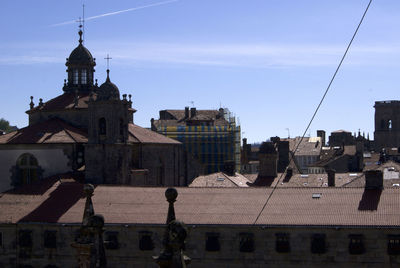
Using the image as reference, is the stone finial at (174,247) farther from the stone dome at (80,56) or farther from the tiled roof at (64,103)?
the stone dome at (80,56)

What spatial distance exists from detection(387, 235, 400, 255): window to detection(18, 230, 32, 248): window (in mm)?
19909

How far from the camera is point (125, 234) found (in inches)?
1710

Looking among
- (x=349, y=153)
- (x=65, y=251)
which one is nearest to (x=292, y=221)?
(x=65, y=251)

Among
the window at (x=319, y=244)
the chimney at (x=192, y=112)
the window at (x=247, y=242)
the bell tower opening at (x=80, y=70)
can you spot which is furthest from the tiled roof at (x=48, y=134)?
the chimney at (x=192, y=112)

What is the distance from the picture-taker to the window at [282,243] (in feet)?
135

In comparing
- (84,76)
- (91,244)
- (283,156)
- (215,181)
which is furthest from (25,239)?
(283,156)

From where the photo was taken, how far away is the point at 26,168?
2183 inches

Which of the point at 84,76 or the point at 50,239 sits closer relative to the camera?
the point at 50,239

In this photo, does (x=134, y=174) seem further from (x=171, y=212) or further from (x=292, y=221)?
(x=171, y=212)

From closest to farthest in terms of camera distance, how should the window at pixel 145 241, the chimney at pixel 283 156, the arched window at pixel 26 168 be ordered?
1. the window at pixel 145 241
2. the arched window at pixel 26 168
3. the chimney at pixel 283 156

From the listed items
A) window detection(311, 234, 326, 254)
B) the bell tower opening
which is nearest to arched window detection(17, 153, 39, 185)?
the bell tower opening

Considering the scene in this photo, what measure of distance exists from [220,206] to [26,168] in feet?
56.2

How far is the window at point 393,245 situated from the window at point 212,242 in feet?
28.9

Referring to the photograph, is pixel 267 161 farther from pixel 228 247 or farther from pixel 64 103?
pixel 228 247
